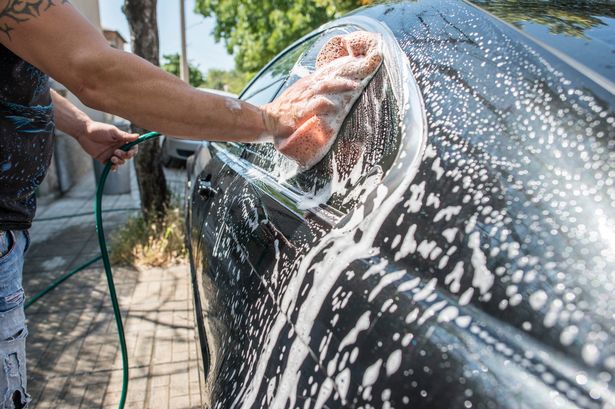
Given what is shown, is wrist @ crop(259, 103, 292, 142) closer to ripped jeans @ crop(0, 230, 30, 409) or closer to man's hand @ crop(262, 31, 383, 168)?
man's hand @ crop(262, 31, 383, 168)

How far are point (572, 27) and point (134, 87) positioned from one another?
3.17 feet

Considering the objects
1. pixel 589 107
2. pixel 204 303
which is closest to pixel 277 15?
pixel 204 303

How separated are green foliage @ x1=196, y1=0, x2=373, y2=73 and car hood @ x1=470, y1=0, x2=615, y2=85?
339 inches

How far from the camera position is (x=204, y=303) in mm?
1981

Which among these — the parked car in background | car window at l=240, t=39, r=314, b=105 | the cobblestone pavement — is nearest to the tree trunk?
the cobblestone pavement

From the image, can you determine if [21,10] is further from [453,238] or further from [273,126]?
[453,238]

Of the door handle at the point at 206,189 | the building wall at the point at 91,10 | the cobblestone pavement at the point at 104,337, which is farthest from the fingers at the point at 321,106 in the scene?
the building wall at the point at 91,10

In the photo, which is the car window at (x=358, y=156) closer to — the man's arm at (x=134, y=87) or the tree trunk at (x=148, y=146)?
the man's arm at (x=134, y=87)

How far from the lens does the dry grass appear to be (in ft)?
14.4

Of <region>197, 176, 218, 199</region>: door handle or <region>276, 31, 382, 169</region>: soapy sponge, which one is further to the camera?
<region>197, 176, 218, 199</region>: door handle

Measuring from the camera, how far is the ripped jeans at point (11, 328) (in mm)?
1442

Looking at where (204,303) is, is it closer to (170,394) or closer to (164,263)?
(170,394)

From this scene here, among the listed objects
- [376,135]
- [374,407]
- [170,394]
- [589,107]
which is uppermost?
[589,107]

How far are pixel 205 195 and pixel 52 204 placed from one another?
6.07m
